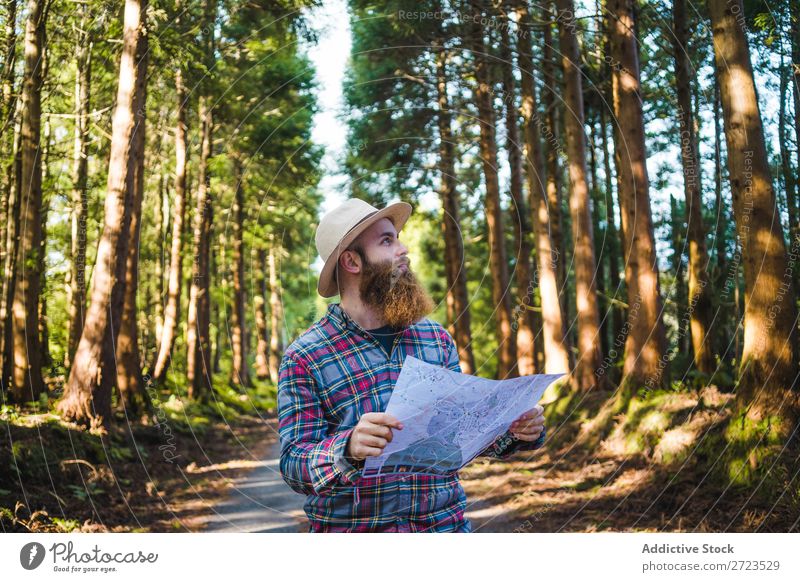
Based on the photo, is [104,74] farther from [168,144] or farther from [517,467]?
[517,467]

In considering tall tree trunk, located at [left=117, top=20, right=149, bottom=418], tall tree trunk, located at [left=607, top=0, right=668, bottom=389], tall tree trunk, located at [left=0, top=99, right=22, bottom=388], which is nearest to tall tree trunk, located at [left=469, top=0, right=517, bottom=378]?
tall tree trunk, located at [left=607, top=0, right=668, bottom=389]

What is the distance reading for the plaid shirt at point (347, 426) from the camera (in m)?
2.89

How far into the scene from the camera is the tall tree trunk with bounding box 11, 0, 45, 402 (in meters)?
10.2

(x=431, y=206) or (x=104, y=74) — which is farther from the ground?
(x=104, y=74)

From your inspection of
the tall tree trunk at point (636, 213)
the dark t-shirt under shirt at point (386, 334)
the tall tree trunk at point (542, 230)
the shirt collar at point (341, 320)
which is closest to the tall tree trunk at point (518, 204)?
the tall tree trunk at point (542, 230)

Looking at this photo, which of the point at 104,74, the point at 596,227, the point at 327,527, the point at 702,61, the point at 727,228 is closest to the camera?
the point at 327,527

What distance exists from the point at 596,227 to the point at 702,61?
8.16 metres

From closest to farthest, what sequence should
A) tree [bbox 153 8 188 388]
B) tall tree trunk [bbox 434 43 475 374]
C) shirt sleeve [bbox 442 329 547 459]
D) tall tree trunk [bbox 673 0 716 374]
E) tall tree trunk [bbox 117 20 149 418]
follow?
shirt sleeve [bbox 442 329 547 459] → tall tree trunk [bbox 673 0 716 374] → tall tree trunk [bbox 117 20 149 418] → tree [bbox 153 8 188 388] → tall tree trunk [bbox 434 43 475 374]

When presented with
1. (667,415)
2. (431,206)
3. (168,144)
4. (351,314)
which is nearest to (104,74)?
(168,144)

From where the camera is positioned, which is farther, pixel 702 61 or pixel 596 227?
pixel 596 227

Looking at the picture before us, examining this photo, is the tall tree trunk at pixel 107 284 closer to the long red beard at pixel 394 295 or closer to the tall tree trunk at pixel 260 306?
the long red beard at pixel 394 295

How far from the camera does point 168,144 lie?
24.2 m

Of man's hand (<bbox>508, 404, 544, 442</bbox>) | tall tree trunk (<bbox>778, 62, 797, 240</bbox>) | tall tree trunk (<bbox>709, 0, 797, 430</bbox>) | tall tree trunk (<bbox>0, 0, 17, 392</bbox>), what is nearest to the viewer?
man's hand (<bbox>508, 404, 544, 442</bbox>)

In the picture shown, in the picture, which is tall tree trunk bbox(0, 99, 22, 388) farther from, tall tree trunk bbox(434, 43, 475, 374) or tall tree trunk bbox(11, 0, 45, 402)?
tall tree trunk bbox(434, 43, 475, 374)
